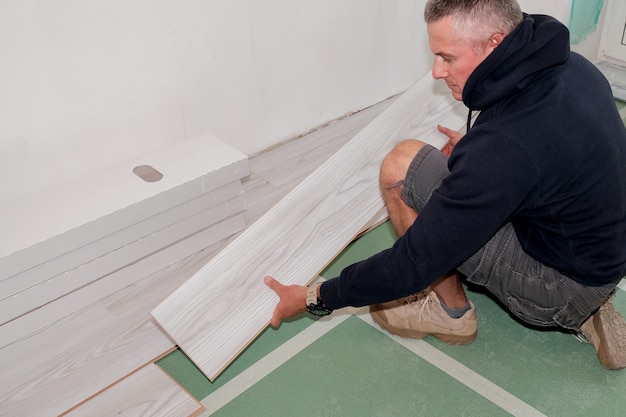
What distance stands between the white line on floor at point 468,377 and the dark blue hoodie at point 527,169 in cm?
47

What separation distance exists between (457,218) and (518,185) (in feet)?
0.58

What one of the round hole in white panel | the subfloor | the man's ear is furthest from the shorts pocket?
the round hole in white panel

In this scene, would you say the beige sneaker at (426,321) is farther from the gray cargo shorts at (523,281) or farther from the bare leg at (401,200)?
the gray cargo shorts at (523,281)

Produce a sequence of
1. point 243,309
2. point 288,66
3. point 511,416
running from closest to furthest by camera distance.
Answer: point 511,416 < point 243,309 < point 288,66

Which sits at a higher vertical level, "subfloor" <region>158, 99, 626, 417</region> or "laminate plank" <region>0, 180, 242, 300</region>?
"laminate plank" <region>0, 180, 242, 300</region>

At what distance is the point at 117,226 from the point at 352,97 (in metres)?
1.65

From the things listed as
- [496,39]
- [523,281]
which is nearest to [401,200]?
[523,281]

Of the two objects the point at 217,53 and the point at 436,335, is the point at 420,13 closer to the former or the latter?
the point at 217,53

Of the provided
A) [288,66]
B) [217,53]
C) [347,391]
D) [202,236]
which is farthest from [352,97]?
[347,391]

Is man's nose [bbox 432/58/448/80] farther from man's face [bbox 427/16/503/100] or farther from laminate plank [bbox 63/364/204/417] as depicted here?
laminate plank [bbox 63/364/204/417]

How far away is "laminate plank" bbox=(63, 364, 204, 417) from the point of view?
2.15 meters

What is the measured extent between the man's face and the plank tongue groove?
79cm

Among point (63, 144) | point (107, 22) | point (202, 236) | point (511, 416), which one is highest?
point (107, 22)

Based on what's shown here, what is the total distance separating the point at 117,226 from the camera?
7.89ft
